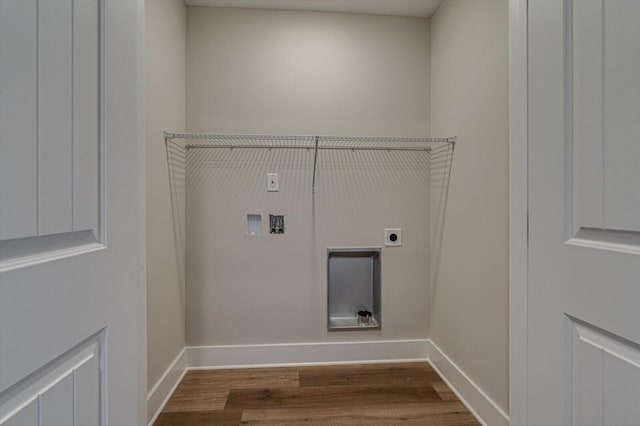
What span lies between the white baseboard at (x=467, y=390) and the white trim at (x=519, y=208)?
57cm

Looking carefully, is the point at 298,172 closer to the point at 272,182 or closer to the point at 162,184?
the point at 272,182

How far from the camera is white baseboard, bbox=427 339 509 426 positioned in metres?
1.40

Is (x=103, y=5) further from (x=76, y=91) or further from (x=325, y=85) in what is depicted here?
(x=325, y=85)

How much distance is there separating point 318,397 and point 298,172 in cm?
137

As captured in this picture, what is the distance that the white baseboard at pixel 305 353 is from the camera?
6.44 ft

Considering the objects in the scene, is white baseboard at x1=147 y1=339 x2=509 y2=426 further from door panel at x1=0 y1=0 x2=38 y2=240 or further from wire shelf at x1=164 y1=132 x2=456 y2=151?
door panel at x1=0 y1=0 x2=38 y2=240

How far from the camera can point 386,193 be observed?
207cm

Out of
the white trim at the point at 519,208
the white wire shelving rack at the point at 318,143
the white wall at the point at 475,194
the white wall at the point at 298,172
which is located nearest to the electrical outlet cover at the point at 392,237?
the white wall at the point at 298,172

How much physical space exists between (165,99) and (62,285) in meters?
1.42

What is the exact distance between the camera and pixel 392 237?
2.08 m

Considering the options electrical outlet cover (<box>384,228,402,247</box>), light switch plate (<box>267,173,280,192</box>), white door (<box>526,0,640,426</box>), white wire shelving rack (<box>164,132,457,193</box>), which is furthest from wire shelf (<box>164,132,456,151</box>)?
white door (<box>526,0,640,426</box>)

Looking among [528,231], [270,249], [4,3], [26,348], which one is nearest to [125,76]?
[4,3]

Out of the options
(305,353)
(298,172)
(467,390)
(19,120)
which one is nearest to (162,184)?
(298,172)

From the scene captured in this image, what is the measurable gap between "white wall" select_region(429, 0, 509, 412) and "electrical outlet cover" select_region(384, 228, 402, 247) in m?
0.27
